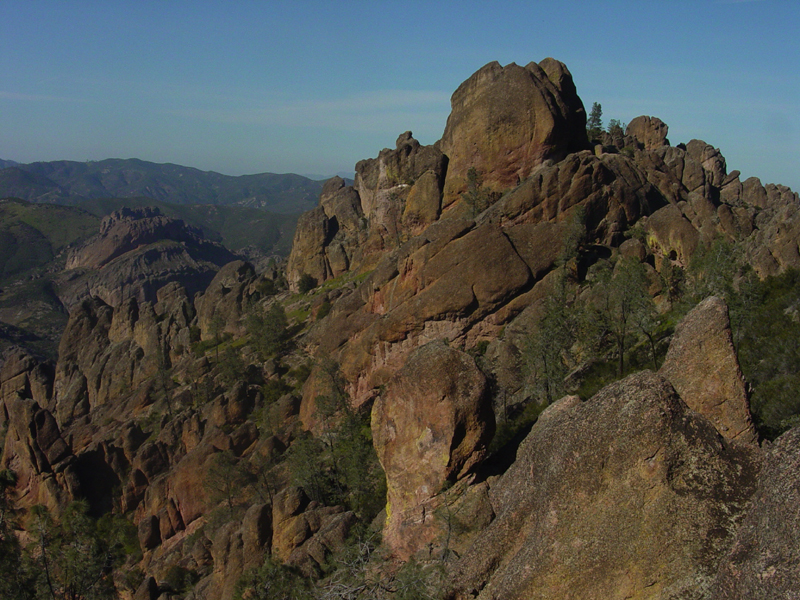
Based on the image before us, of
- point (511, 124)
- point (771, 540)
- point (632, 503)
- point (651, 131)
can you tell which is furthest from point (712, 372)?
point (651, 131)

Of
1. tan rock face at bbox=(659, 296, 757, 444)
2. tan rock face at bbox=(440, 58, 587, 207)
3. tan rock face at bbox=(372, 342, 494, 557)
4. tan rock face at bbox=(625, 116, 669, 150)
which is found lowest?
tan rock face at bbox=(372, 342, 494, 557)

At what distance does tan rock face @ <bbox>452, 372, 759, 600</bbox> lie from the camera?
13.8 metres

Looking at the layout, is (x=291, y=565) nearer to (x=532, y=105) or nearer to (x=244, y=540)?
(x=244, y=540)

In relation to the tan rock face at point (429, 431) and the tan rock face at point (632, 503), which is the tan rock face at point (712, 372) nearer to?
the tan rock face at point (632, 503)

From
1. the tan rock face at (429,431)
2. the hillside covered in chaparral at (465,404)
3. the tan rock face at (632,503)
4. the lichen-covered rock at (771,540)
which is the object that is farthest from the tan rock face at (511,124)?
the lichen-covered rock at (771,540)

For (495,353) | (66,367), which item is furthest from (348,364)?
(66,367)

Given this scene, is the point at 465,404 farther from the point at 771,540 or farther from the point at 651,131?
the point at 651,131

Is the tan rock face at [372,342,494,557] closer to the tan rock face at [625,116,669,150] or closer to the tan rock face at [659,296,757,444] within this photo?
the tan rock face at [659,296,757,444]

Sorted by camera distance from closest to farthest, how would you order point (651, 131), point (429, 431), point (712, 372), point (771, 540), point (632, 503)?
point (771, 540) → point (632, 503) → point (712, 372) → point (429, 431) → point (651, 131)

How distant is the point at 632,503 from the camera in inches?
580

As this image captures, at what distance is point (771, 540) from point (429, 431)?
48.7 ft

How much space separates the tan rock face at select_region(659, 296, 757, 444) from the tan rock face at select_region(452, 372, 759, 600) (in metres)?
4.84

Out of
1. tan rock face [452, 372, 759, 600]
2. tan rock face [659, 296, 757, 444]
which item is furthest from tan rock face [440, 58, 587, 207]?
tan rock face [452, 372, 759, 600]

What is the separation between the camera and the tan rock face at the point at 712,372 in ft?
62.0
